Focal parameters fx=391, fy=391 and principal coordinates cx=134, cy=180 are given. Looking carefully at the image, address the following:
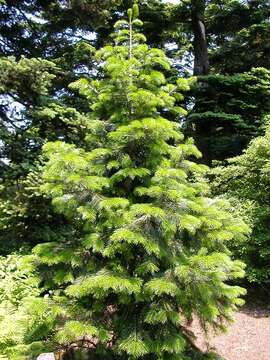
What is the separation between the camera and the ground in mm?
7270

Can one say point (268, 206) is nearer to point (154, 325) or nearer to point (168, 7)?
point (154, 325)

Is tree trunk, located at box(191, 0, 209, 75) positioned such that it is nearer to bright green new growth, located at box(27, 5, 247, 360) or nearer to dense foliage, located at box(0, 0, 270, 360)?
dense foliage, located at box(0, 0, 270, 360)

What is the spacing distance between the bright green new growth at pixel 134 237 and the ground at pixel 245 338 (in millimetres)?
2093

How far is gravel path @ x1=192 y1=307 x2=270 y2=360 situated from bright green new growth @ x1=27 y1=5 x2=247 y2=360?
211 centimetres

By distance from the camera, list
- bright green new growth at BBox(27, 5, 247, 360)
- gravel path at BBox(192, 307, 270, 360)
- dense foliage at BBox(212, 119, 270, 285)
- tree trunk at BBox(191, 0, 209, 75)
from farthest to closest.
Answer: tree trunk at BBox(191, 0, 209, 75), dense foliage at BBox(212, 119, 270, 285), gravel path at BBox(192, 307, 270, 360), bright green new growth at BBox(27, 5, 247, 360)

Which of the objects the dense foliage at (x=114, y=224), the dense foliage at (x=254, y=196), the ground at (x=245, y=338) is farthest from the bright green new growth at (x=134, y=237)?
the dense foliage at (x=254, y=196)

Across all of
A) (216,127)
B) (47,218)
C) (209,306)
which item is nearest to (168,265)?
(209,306)

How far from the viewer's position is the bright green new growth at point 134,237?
14.6 feet

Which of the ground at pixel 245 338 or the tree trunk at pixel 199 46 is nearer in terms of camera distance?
the ground at pixel 245 338

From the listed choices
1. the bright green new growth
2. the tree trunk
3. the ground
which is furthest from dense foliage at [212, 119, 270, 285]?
the tree trunk

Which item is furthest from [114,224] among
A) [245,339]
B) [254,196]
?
[254,196]

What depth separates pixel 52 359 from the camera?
459 centimetres

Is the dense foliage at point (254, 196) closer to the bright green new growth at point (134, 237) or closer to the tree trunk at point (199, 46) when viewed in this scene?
the bright green new growth at point (134, 237)

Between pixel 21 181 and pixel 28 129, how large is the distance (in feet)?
5.67
